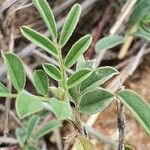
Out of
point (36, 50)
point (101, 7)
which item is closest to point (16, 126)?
point (36, 50)

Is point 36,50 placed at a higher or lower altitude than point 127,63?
higher

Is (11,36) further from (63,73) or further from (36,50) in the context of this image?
(63,73)

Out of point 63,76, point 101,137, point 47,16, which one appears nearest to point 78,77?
point 63,76

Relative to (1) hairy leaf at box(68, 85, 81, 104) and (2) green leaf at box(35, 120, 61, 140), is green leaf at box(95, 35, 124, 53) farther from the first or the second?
(1) hairy leaf at box(68, 85, 81, 104)

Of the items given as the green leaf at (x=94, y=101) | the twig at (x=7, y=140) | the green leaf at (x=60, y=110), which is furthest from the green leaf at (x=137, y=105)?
the twig at (x=7, y=140)

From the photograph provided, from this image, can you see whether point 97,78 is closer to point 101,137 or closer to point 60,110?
point 60,110

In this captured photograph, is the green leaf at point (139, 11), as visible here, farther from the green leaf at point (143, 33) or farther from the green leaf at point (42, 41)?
the green leaf at point (42, 41)

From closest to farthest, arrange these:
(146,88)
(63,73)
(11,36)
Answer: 1. (63,73)
2. (11,36)
3. (146,88)
